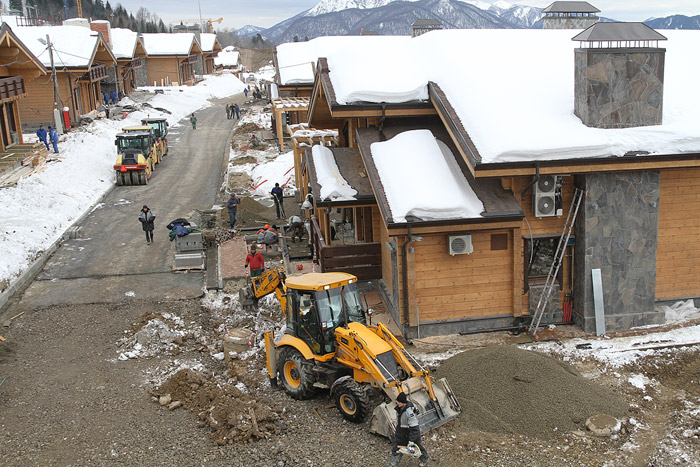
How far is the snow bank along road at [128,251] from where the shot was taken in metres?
18.8

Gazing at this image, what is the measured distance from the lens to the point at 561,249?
15.4m

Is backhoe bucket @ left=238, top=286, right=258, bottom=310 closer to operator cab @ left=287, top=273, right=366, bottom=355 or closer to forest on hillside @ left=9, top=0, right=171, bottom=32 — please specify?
operator cab @ left=287, top=273, right=366, bottom=355

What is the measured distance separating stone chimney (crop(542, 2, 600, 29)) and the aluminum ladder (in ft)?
62.3

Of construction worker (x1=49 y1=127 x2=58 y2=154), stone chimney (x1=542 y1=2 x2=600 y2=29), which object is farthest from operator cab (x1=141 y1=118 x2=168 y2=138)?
stone chimney (x1=542 y1=2 x2=600 y2=29)

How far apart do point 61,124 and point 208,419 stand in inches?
1306

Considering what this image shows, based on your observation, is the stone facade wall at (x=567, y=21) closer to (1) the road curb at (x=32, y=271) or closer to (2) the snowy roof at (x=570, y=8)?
(2) the snowy roof at (x=570, y=8)

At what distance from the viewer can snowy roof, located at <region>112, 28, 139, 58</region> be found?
2468 inches

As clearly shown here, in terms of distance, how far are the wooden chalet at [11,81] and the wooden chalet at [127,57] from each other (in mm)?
23950

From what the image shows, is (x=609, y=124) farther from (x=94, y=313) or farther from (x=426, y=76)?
(x=94, y=313)

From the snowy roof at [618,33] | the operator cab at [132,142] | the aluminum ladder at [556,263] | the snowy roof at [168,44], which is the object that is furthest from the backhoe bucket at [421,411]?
the snowy roof at [168,44]

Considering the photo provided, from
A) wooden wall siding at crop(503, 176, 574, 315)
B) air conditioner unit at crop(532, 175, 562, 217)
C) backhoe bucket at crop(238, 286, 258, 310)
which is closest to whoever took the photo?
air conditioner unit at crop(532, 175, 562, 217)

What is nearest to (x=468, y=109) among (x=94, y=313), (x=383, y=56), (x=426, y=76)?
(x=426, y=76)

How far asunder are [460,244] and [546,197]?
7.43 ft

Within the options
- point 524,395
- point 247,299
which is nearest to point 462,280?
point 524,395
